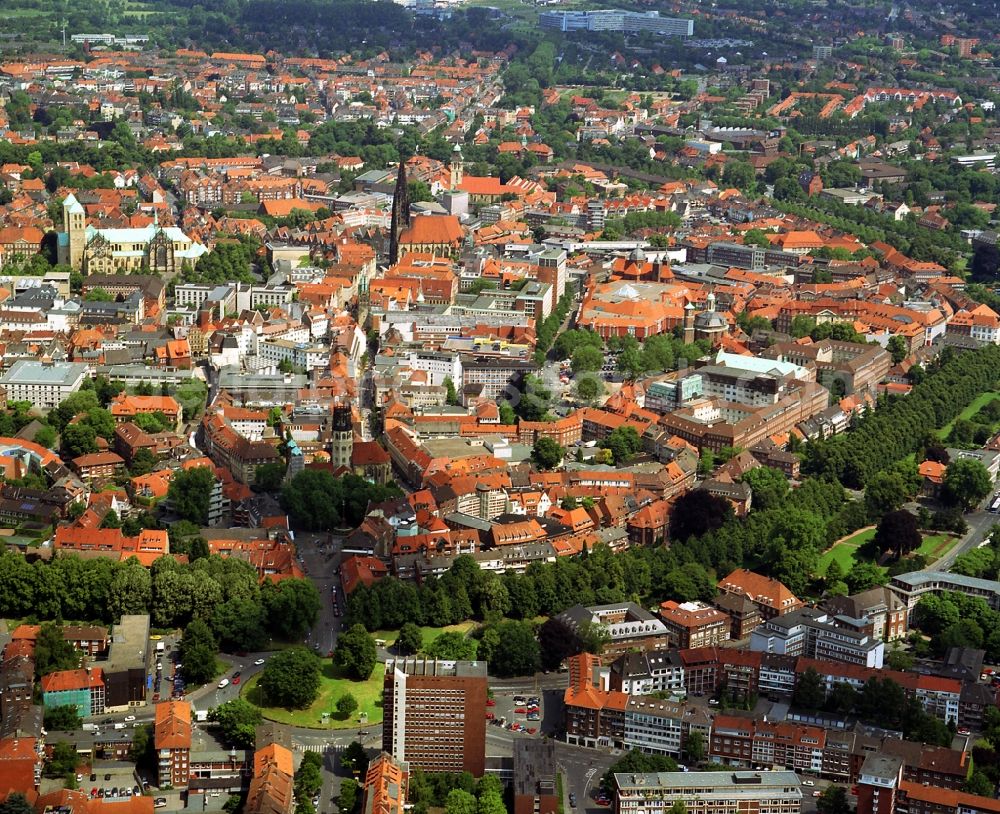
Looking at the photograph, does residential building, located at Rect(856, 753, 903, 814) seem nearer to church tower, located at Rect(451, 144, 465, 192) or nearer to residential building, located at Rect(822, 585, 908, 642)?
residential building, located at Rect(822, 585, 908, 642)

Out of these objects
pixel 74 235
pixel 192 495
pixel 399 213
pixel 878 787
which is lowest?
pixel 192 495

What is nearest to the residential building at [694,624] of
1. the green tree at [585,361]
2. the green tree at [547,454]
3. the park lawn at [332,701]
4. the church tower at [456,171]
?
the park lawn at [332,701]

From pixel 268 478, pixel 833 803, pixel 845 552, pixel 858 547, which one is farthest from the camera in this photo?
pixel 268 478

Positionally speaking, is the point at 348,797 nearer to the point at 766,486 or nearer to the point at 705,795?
the point at 705,795

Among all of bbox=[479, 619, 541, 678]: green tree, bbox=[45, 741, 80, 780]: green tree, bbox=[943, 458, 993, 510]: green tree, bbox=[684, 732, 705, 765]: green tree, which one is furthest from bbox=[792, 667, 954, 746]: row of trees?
bbox=[45, 741, 80, 780]: green tree

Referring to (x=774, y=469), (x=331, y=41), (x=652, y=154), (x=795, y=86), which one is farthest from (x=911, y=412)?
(x=331, y=41)

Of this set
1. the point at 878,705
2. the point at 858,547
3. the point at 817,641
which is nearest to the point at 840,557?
the point at 858,547
